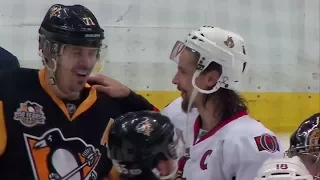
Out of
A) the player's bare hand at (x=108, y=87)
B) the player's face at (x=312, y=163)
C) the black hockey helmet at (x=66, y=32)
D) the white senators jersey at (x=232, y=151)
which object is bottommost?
the white senators jersey at (x=232, y=151)

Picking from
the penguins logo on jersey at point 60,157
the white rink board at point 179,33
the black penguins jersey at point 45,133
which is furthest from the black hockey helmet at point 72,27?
the white rink board at point 179,33

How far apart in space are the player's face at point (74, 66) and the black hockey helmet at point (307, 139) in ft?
1.75

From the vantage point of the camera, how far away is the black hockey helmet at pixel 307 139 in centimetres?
145

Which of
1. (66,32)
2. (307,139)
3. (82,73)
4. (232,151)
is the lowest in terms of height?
(232,151)

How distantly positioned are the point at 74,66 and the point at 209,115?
44 centimetres

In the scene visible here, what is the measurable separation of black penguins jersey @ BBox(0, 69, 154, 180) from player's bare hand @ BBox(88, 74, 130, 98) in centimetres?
6

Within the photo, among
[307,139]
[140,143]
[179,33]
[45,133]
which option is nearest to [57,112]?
[45,133]

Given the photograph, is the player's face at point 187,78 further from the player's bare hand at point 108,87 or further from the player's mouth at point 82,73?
the player's mouth at point 82,73

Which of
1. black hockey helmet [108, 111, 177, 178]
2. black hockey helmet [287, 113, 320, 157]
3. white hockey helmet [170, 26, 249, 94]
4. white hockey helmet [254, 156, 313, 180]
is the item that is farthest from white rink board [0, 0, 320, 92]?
white hockey helmet [254, 156, 313, 180]

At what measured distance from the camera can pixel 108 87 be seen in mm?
1752

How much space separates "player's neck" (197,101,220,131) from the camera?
1836 millimetres

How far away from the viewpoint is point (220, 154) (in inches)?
67.6

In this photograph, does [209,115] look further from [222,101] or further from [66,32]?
[66,32]

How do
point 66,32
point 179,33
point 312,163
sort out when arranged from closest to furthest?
point 312,163 < point 66,32 < point 179,33
